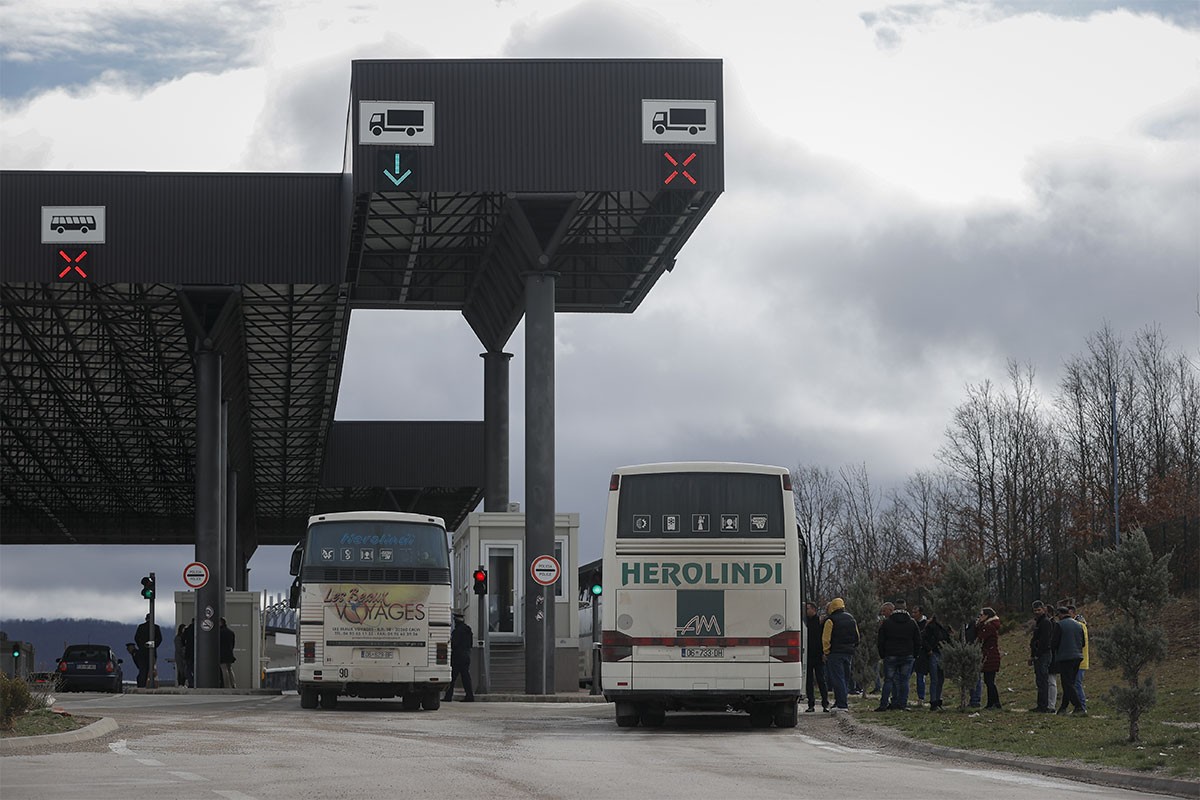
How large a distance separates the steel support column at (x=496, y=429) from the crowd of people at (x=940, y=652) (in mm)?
26385

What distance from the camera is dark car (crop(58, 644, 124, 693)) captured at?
177ft

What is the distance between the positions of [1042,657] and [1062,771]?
9240mm

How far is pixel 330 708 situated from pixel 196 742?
38.0 feet

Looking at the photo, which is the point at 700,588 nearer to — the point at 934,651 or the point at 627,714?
the point at 627,714

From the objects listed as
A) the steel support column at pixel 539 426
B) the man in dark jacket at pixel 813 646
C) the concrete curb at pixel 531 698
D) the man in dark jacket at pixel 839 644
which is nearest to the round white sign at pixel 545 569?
the concrete curb at pixel 531 698

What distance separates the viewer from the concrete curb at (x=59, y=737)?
16.8 metres

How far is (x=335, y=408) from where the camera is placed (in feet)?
210

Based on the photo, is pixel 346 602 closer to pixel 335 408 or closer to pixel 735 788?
pixel 735 788

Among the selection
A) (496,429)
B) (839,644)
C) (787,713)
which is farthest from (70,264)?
(787,713)

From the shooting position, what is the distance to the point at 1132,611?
19.0 metres

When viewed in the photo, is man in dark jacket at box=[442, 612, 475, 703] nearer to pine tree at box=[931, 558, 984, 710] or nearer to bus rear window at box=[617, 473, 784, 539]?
pine tree at box=[931, 558, 984, 710]

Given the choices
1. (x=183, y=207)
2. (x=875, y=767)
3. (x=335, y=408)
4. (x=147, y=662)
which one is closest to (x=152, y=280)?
(x=183, y=207)

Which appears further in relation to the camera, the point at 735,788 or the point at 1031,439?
the point at 1031,439

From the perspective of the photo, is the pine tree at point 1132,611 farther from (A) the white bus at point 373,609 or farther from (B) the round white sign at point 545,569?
(B) the round white sign at point 545,569
